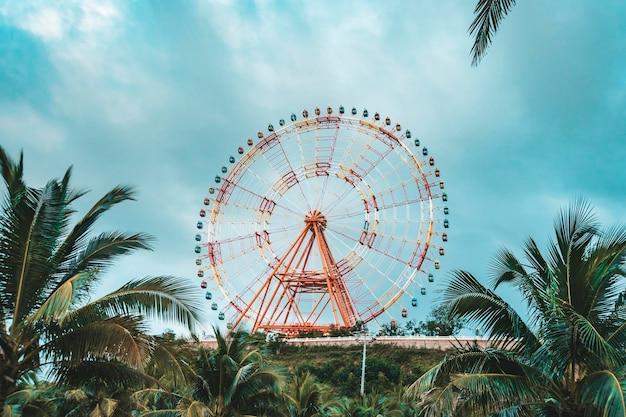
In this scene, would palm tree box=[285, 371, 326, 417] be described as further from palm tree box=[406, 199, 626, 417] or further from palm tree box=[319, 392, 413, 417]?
palm tree box=[406, 199, 626, 417]

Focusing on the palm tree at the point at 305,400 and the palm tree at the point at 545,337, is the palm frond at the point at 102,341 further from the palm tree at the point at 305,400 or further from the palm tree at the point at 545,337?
the palm tree at the point at 305,400

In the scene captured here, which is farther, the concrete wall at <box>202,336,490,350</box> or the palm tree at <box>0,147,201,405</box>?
the concrete wall at <box>202,336,490,350</box>

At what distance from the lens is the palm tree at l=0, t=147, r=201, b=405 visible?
1118cm

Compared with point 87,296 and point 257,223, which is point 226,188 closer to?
point 257,223

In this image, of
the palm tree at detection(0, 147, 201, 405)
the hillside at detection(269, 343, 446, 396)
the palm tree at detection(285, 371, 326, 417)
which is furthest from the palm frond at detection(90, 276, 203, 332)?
the hillside at detection(269, 343, 446, 396)

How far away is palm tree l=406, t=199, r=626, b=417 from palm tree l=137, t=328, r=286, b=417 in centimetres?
592

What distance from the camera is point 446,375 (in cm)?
1281

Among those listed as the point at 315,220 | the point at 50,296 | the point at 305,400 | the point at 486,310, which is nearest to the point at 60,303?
the point at 50,296

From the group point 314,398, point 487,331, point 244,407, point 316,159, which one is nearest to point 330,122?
point 316,159

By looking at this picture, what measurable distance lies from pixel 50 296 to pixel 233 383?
24.9 ft

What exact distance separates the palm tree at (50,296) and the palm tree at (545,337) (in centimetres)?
472

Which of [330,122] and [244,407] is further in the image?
[330,122]

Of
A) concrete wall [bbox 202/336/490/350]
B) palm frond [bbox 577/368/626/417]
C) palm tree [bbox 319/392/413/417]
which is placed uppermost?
concrete wall [bbox 202/336/490/350]

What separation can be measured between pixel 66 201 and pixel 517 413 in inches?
333
